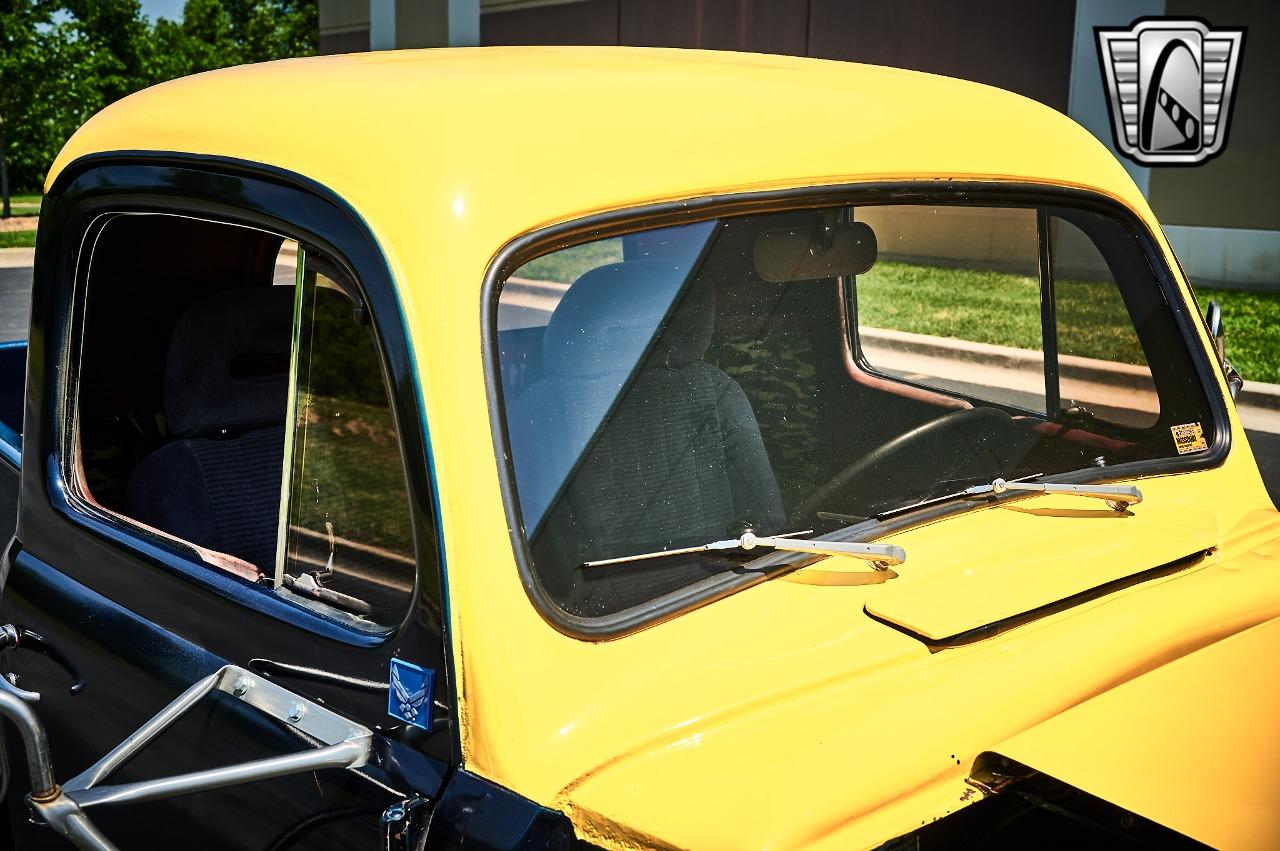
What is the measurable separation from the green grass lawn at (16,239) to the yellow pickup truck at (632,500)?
1928 cm

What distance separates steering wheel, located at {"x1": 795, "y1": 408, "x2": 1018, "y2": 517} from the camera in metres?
1.90

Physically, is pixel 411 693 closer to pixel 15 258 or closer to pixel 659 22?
pixel 659 22

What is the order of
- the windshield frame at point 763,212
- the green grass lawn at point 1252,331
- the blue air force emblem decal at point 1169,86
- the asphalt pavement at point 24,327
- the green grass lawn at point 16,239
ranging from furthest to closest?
the green grass lawn at point 16,239 → the blue air force emblem decal at point 1169,86 → the green grass lawn at point 1252,331 → the asphalt pavement at point 24,327 → the windshield frame at point 763,212

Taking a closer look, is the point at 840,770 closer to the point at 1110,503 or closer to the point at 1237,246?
the point at 1110,503

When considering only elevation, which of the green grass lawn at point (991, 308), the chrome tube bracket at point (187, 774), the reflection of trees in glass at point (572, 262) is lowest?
the chrome tube bracket at point (187, 774)

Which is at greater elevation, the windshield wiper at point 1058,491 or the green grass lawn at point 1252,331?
the windshield wiper at point 1058,491

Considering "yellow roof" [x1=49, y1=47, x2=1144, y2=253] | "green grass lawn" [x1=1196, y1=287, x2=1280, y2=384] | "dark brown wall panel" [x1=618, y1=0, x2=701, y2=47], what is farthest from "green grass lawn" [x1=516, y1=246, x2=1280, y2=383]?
"dark brown wall panel" [x1=618, y1=0, x2=701, y2=47]

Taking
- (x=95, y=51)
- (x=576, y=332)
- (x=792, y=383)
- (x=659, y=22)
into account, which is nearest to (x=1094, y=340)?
(x=792, y=383)

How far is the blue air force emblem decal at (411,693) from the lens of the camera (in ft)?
4.96

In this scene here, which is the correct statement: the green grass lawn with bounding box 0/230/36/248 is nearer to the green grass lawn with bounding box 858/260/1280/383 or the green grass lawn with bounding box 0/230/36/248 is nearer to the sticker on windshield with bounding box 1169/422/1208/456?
the green grass lawn with bounding box 858/260/1280/383

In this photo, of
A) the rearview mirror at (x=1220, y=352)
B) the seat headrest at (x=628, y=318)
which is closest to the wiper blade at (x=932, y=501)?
the seat headrest at (x=628, y=318)

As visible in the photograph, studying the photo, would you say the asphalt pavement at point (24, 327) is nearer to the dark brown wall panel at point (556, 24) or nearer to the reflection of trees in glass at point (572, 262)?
the reflection of trees in glass at point (572, 262)

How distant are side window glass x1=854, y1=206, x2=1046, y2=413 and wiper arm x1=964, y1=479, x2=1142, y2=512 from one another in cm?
32

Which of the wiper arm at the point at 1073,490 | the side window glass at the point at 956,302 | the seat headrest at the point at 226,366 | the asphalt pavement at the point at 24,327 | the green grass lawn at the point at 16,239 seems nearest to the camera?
the wiper arm at the point at 1073,490
